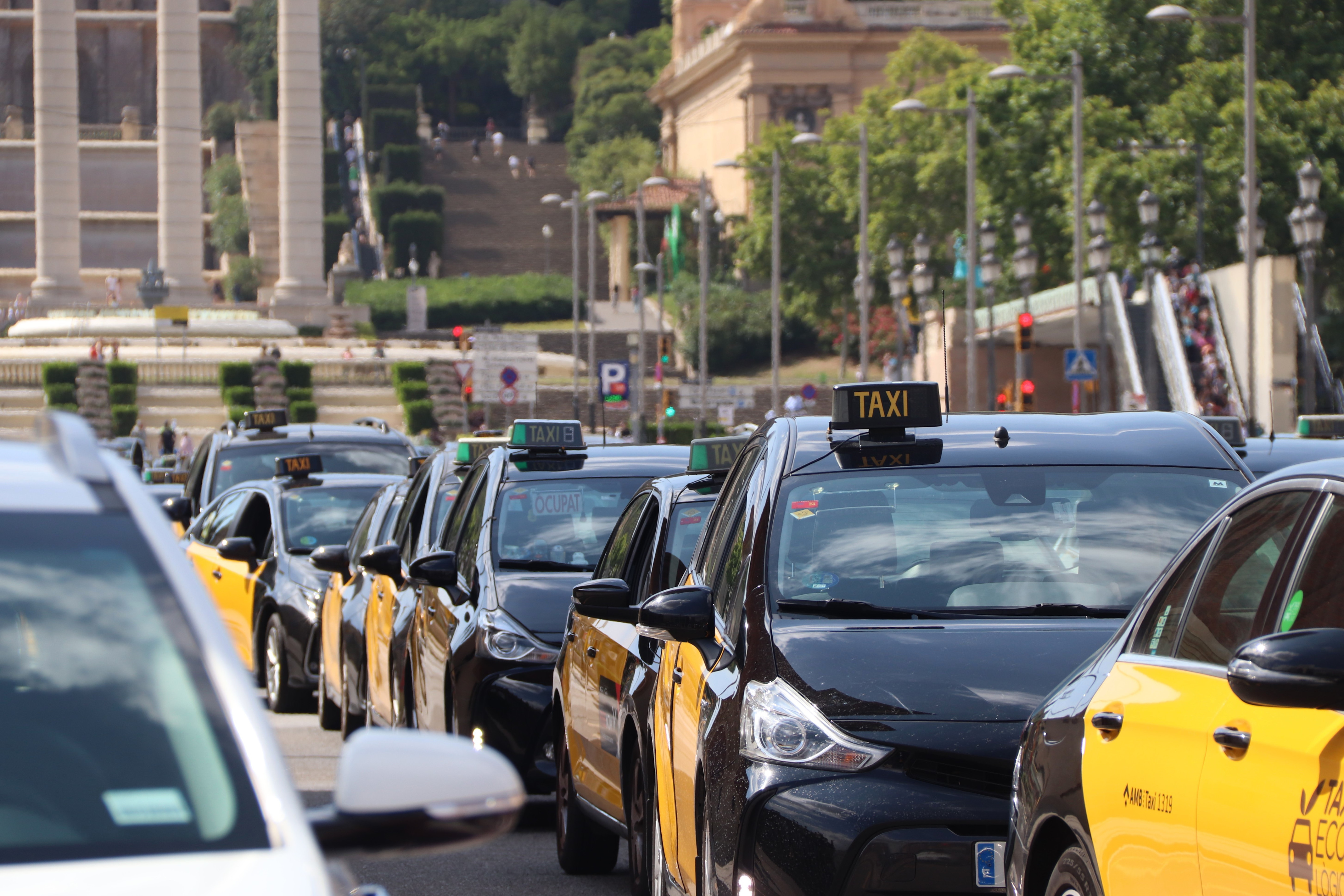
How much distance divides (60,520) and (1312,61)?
51.9 m

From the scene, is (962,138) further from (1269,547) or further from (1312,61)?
(1269,547)

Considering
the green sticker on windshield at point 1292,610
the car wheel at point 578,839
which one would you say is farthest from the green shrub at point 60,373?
the green sticker on windshield at point 1292,610

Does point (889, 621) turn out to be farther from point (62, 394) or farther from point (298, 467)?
point (62, 394)

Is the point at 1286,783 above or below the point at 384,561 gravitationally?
above

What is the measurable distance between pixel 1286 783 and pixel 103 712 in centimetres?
196

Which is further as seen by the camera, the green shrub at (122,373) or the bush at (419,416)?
the green shrub at (122,373)

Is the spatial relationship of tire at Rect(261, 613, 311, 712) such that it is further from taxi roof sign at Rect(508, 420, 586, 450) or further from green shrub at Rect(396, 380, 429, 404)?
green shrub at Rect(396, 380, 429, 404)

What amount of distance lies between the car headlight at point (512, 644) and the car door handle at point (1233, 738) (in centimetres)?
559

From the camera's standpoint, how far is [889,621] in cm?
618

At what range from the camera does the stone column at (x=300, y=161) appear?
9038 cm

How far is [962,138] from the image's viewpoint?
65.6 meters

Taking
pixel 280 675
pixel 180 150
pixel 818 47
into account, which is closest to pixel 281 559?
pixel 280 675

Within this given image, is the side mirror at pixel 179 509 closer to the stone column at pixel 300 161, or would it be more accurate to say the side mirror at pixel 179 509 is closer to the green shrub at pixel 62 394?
the green shrub at pixel 62 394

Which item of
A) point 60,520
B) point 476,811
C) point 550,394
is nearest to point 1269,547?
point 476,811
